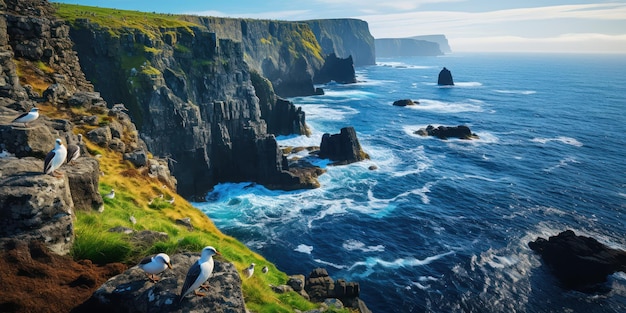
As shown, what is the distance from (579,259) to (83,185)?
152 ft

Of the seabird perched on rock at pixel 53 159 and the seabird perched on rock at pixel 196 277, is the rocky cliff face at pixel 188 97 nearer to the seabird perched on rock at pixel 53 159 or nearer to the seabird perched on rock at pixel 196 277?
the seabird perched on rock at pixel 53 159

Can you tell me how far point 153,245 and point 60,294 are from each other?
9.61 ft

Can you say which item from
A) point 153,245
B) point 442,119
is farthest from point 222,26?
point 153,245

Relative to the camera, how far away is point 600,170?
2598 inches

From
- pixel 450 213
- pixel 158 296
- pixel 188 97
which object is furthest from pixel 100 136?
pixel 450 213

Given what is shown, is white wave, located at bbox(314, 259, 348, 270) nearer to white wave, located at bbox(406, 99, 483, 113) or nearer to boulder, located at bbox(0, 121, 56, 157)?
boulder, located at bbox(0, 121, 56, 157)

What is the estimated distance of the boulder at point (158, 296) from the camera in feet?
25.0

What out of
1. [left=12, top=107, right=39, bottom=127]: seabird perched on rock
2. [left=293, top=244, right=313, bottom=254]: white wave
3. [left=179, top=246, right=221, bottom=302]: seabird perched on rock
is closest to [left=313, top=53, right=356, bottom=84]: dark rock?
[left=293, top=244, right=313, bottom=254]: white wave

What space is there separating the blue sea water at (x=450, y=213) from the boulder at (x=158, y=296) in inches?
1129

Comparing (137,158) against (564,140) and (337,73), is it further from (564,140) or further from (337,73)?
(337,73)

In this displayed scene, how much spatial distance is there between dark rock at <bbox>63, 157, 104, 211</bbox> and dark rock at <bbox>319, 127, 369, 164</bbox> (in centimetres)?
5788

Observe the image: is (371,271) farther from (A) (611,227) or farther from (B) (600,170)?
(B) (600,170)

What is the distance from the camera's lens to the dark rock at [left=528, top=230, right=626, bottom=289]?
37.7 meters

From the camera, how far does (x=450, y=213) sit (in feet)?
170
